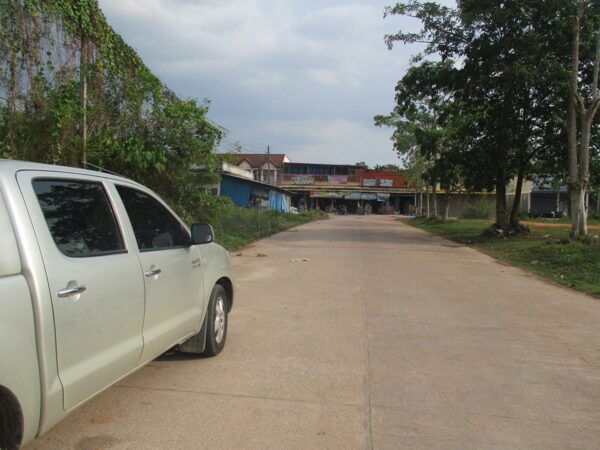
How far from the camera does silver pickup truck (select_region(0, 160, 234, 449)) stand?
8.87ft

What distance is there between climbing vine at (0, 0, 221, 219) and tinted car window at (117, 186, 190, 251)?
3504 mm

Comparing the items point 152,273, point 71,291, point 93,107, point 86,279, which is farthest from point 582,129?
point 71,291

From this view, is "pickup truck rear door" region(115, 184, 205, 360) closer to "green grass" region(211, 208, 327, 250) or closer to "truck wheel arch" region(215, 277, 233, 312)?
"truck wheel arch" region(215, 277, 233, 312)

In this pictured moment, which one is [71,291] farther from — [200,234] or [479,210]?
[479,210]

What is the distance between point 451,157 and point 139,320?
22517 mm

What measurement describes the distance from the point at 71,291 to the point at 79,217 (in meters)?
0.62

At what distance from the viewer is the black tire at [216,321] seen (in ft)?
17.4

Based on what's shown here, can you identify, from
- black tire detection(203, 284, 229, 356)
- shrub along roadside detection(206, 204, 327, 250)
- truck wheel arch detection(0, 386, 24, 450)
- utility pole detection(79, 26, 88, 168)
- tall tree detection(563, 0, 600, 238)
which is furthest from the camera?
shrub along roadside detection(206, 204, 327, 250)

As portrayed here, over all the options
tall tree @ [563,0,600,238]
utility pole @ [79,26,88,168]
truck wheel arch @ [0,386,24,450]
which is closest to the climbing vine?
utility pole @ [79,26,88,168]

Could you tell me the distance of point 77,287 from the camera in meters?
3.12

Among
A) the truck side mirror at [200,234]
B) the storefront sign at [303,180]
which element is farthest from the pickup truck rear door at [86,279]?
the storefront sign at [303,180]

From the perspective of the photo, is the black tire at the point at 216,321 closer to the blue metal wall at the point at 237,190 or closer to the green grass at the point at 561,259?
the green grass at the point at 561,259

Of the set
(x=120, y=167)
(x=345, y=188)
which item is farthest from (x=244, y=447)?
(x=345, y=188)

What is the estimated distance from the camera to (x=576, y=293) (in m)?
10.6
